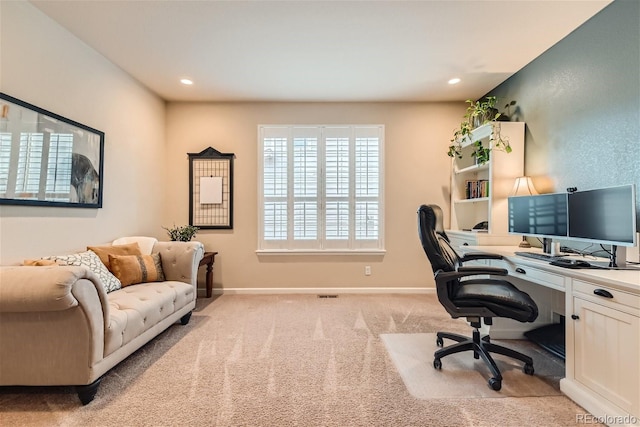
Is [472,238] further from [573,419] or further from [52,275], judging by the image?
[52,275]

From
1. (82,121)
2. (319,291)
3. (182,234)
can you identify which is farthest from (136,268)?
(319,291)

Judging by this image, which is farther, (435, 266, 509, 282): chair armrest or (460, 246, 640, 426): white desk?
(435, 266, 509, 282): chair armrest

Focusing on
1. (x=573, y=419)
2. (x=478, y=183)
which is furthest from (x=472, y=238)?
(x=573, y=419)

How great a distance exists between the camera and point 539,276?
201cm

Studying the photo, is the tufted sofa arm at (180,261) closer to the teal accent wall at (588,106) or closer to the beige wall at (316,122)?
the beige wall at (316,122)

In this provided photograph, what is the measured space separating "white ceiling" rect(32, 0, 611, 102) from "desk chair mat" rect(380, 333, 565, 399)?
8.67 ft

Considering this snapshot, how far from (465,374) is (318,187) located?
274cm

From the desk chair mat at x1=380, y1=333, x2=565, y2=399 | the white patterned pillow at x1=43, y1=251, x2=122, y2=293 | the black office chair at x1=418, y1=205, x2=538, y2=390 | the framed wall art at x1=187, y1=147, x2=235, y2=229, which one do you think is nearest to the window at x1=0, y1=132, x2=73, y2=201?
the white patterned pillow at x1=43, y1=251, x2=122, y2=293

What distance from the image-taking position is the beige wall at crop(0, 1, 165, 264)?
6.83 ft

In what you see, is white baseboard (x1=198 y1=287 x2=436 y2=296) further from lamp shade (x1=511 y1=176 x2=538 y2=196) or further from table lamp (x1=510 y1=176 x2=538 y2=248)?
lamp shade (x1=511 y1=176 x2=538 y2=196)

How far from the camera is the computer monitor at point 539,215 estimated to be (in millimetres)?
2232

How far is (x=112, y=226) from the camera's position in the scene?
10.1ft

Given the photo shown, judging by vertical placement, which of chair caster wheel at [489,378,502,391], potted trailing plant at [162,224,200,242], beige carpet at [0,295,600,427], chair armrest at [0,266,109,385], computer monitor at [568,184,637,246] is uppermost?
computer monitor at [568,184,637,246]

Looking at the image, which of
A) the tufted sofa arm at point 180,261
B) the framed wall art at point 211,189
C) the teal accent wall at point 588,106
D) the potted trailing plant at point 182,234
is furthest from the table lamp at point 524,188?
the potted trailing plant at point 182,234
